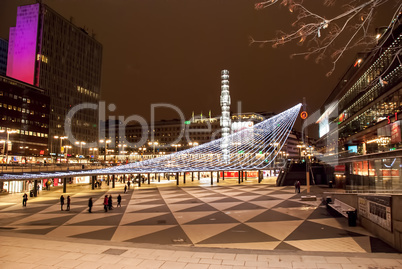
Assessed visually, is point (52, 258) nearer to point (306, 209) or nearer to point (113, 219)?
point (113, 219)

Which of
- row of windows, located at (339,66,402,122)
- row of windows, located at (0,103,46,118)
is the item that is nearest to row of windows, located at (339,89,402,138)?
row of windows, located at (339,66,402,122)

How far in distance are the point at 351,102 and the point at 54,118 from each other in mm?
97537

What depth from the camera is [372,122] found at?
34.8 m

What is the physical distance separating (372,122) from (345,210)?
20657 millimetres

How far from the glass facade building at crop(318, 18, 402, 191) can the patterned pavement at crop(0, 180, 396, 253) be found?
15.6ft

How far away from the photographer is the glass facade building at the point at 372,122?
22875 millimetres

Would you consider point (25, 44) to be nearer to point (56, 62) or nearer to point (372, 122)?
point (56, 62)

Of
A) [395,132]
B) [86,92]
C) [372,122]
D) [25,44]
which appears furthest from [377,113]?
[86,92]

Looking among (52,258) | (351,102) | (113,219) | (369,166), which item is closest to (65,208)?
(113,219)

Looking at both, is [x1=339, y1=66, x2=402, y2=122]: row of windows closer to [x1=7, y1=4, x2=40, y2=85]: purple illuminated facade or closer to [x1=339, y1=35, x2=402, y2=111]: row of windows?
[x1=339, y1=35, x2=402, y2=111]: row of windows

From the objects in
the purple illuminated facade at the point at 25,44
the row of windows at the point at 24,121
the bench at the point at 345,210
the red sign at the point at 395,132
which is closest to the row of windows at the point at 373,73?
the red sign at the point at 395,132

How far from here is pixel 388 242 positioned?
13062mm

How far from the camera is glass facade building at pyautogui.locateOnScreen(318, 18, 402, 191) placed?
75.0 ft

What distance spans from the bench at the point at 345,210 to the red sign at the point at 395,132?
34.0 feet
